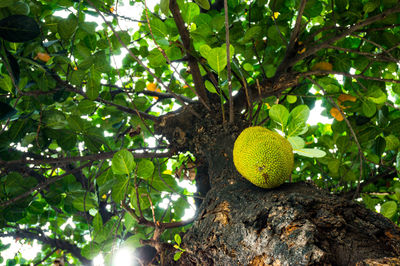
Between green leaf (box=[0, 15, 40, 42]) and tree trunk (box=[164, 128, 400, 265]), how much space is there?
2.55ft

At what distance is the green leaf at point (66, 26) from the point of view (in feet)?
3.79

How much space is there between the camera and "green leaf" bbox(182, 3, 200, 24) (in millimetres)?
1012

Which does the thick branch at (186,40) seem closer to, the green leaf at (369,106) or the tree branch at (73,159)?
the tree branch at (73,159)

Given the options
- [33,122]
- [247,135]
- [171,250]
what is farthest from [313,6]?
[33,122]

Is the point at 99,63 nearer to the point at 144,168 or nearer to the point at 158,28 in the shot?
the point at 158,28

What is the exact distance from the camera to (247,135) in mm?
867

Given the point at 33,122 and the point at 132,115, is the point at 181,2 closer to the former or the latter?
the point at 132,115

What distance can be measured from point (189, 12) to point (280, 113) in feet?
→ 1.56

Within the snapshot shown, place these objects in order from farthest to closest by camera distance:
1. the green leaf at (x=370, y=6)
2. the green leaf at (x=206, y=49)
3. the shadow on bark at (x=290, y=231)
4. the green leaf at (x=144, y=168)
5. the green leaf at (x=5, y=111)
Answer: the green leaf at (x=370, y=6)
the green leaf at (x=144, y=168)
the green leaf at (x=5, y=111)
the green leaf at (x=206, y=49)
the shadow on bark at (x=290, y=231)

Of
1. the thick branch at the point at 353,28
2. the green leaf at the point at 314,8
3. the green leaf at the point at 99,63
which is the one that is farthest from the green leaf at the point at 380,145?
the green leaf at the point at 99,63

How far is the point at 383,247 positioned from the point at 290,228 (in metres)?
0.17

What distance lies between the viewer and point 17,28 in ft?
2.96

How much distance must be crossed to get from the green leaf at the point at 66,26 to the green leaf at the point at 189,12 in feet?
1.50

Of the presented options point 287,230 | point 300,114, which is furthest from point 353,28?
point 287,230
